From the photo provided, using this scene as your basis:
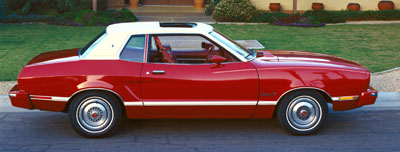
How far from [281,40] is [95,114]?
9.26 meters

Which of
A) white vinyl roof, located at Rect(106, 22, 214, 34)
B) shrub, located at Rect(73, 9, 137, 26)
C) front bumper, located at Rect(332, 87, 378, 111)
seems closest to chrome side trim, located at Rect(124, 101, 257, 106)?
white vinyl roof, located at Rect(106, 22, 214, 34)

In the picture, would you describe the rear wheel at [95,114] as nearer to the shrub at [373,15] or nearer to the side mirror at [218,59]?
the side mirror at [218,59]

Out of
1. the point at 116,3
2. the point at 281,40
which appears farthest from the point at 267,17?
the point at 116,3

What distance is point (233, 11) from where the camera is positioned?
64.0 ft

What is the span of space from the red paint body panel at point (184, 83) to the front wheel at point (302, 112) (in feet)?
0.37

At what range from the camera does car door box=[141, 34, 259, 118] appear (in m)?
6.55

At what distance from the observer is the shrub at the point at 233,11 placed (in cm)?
1953

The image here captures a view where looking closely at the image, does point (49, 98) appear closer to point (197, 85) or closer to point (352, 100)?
point (197, 85)

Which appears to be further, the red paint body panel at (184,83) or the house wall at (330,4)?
the house wall at (330,4)

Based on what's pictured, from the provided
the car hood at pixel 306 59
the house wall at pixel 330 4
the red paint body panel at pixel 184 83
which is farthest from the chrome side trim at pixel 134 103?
the house wall at pixel 330 4

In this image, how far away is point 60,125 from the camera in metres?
7.35

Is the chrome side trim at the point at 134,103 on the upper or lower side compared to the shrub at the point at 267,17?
lower

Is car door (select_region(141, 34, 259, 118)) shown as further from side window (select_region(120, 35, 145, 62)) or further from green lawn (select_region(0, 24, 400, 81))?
green lawn (select_region(0, 24, 400, 81))

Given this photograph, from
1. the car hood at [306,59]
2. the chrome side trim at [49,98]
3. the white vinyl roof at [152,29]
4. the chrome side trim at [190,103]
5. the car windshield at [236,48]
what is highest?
the white vinyl roof at [152,29]
